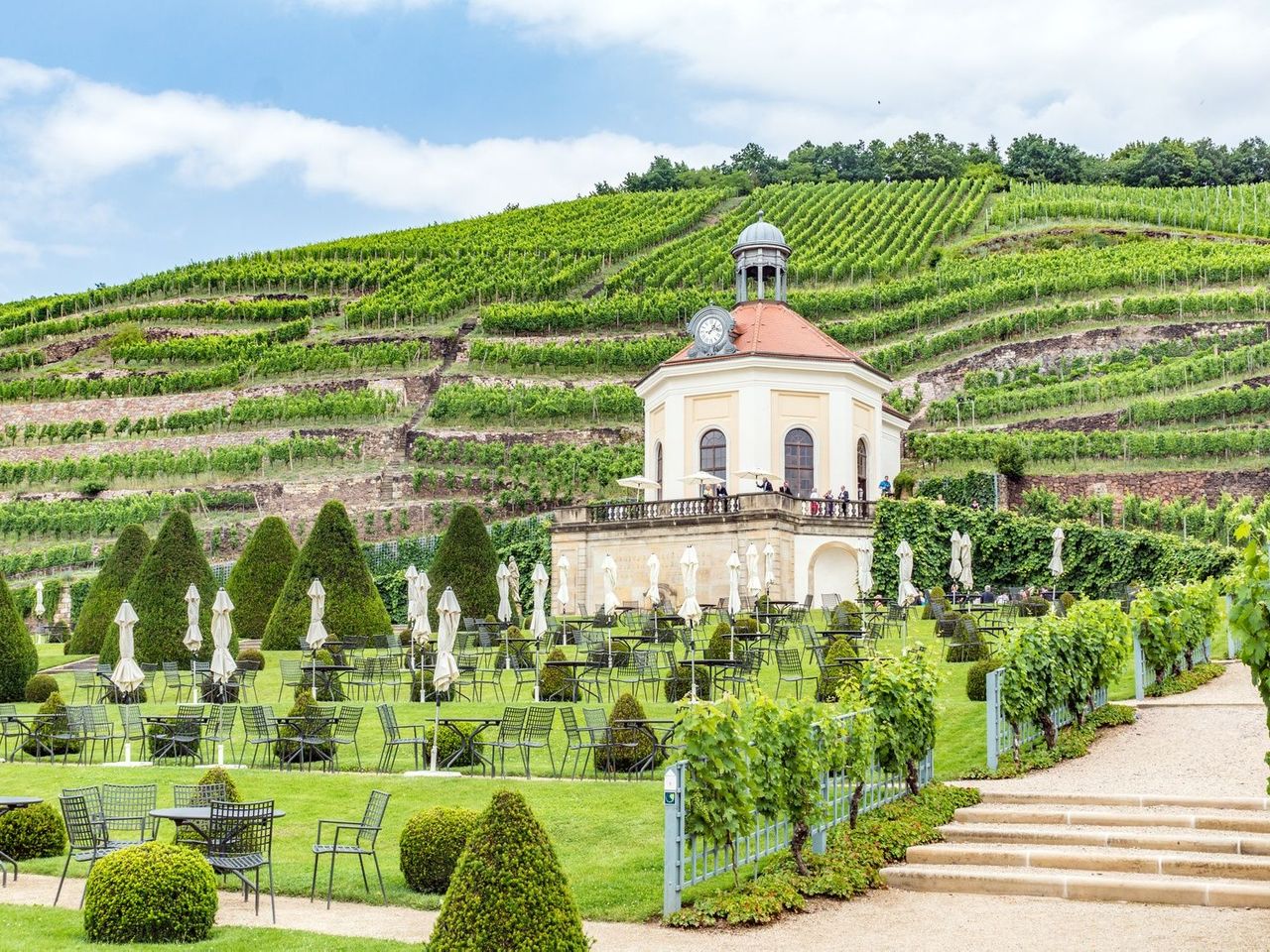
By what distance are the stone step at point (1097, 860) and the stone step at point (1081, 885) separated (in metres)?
0.07

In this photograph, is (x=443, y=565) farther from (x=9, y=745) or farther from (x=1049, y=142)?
(x=1049, y=142)

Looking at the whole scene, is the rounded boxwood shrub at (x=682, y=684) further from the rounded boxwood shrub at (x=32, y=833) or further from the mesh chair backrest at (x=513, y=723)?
the rounded boxwood shrub at (x=32, y=833)

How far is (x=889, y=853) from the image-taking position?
1188 centimetres

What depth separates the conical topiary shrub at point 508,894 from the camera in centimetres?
788

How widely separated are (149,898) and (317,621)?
1472cm

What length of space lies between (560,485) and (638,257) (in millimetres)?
31914

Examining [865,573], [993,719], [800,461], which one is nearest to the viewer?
[993,719]

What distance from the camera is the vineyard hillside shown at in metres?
47.6

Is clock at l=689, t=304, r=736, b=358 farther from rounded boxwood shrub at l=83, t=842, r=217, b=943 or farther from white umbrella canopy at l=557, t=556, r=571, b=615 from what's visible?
rounded boxwood shrub at l=83, t=842, r=217, b=943

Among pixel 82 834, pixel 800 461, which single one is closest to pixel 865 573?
pixel 800 461

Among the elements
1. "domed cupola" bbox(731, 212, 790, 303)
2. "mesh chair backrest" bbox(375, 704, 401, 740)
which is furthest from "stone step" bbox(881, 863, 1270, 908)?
"domed cupola" bbox(731, 212, 790, 303)

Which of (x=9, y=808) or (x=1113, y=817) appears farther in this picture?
(x=9, y=808)

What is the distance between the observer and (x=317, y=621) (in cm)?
2412

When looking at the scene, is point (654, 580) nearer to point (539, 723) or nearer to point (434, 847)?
point (539, 723)
